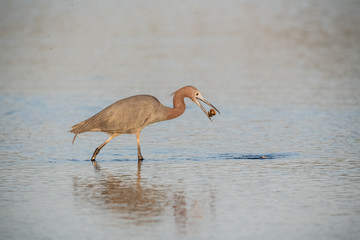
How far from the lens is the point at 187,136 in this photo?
43.8 ft

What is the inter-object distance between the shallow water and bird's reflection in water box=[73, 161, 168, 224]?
0.07 ft

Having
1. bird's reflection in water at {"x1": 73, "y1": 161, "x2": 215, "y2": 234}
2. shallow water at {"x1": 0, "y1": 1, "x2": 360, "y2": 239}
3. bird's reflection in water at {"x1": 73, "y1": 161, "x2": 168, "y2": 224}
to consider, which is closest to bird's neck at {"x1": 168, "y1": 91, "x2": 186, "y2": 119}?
shallow water at {"x1": 0, "y1": 1, "x2": 360, "y2": 239}

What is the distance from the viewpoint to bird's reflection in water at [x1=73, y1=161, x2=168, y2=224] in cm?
828

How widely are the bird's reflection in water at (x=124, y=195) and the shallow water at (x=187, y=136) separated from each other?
2 cm

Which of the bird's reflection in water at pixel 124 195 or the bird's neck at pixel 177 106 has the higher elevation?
the bird's neck at pixel 177 106

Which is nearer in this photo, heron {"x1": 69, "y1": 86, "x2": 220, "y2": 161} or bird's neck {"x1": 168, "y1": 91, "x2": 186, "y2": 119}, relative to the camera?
heron {"x1": 69, "y1": 86, "x2": 220, "y2": 161}

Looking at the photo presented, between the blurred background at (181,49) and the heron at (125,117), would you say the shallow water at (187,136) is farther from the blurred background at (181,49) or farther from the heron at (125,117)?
the heron at (125,117)

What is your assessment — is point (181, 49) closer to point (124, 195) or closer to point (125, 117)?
point (125, 117)

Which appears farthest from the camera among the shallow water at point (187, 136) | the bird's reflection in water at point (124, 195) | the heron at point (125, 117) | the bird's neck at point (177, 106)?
the bird's neck at point (177, 106)

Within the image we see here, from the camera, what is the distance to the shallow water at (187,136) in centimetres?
809

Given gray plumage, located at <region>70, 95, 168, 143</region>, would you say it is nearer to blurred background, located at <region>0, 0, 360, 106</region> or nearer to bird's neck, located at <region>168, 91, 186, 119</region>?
bird's neck, located at <region>168, 91, 186, 119</region>

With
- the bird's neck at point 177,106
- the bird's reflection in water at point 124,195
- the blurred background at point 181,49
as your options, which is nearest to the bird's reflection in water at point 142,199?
the bird's reflection in water at point 124,195

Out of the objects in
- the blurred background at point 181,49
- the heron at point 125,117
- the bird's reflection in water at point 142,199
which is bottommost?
the bird's reflection in water at point 142,199

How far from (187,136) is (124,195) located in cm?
431
